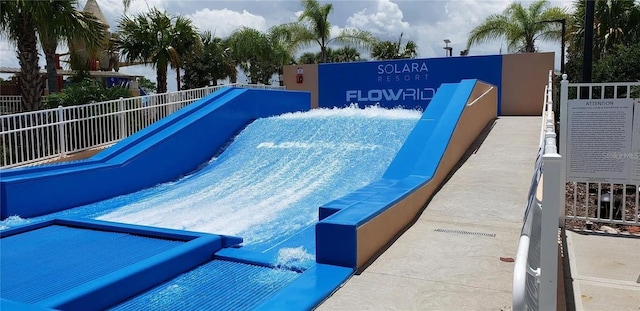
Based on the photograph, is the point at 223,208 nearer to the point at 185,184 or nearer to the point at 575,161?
the point at 185,184

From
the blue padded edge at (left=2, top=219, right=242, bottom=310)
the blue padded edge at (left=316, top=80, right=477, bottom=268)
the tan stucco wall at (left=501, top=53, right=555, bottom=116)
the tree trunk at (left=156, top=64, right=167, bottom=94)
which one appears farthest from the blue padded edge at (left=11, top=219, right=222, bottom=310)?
the tree trunk at (left=156, top=64, right=167, bottom=94)

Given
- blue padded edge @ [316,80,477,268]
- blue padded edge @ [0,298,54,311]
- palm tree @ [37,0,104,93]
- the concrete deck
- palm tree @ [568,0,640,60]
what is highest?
palm tree @ [568,0,640,60]

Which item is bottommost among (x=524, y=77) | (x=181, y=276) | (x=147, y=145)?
(x=181, y=276)

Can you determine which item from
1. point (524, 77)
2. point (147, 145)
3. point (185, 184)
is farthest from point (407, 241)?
point (524, 77)

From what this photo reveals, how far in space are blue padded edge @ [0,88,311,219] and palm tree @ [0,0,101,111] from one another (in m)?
3.65

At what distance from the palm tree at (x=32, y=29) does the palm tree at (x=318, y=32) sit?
19.1 m

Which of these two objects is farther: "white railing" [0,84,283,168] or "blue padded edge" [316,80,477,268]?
"white railing" [0,84,283,168]

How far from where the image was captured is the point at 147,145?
9.93 m

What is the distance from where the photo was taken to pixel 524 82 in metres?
17.7

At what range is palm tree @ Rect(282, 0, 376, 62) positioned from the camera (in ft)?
98.2

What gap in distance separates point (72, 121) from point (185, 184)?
3.17 meters

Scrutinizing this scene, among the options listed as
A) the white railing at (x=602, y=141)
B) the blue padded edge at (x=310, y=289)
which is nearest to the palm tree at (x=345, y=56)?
the white railing at (x=602, y=141)

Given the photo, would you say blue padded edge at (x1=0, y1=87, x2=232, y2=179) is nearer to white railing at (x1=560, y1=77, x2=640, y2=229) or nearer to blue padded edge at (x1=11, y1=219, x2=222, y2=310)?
blue padded edge at (x1=11, y1=219, x2=222, y2=310)

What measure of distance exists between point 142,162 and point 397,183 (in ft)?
18.3
